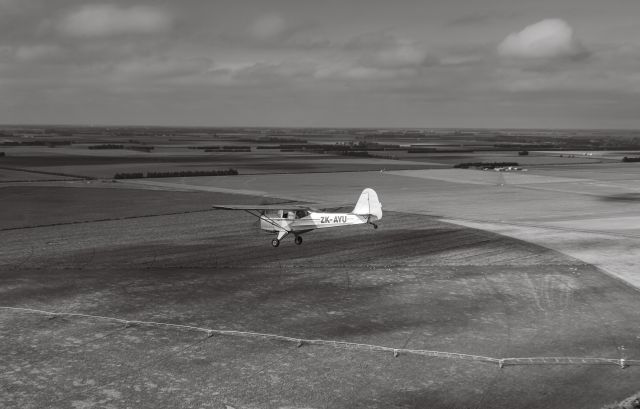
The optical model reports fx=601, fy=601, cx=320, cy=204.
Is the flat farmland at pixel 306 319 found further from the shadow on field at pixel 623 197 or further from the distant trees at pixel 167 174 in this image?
the distant trees at pixel 167 174

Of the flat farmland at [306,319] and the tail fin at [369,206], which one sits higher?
the tail fin at [369,206]

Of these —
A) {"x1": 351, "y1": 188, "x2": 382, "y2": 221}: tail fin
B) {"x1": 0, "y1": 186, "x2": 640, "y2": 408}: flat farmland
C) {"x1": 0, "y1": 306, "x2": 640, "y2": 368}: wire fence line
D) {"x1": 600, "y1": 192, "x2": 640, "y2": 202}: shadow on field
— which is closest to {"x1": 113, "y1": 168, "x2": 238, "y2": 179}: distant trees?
{"x1": 0, "y1": 186, "x2": 640, "y2": 408}: flat farmland

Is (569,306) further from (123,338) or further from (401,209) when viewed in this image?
(401,209)

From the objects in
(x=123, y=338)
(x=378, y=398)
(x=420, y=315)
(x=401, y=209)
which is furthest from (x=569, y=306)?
(x=401, y=209)

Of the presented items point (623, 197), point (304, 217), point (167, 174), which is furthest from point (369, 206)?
point (167, 174)

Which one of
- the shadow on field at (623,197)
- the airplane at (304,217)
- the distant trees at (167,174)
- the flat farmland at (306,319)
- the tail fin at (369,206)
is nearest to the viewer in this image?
the flat farmland at (306,319)

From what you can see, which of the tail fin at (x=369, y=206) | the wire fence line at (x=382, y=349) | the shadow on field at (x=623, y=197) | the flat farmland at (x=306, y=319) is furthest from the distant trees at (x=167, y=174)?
the wire fence line at (x=382, y=349)
